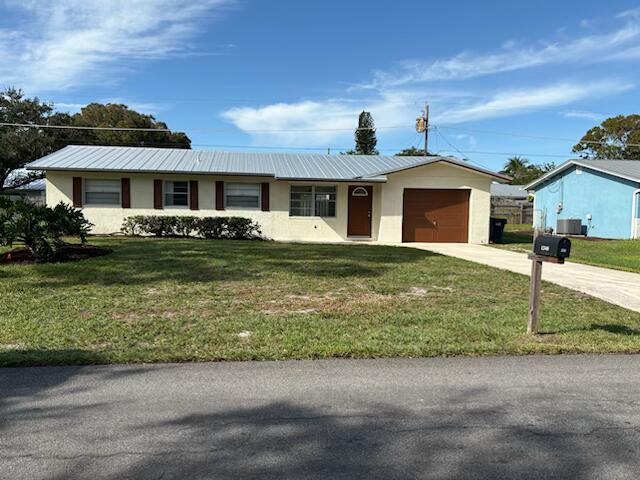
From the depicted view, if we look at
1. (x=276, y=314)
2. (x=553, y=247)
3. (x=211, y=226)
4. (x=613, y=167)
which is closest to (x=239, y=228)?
(x=211, y=226)

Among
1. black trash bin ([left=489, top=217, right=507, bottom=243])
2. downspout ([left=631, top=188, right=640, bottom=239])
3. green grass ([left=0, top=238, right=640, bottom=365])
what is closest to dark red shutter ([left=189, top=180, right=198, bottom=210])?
green grass ([left=0, top=238, right=640, bottom=365])

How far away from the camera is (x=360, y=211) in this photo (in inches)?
831

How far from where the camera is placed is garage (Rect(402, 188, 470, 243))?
20453 mm

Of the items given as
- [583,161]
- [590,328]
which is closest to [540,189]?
[583,161]

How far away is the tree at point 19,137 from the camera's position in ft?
111

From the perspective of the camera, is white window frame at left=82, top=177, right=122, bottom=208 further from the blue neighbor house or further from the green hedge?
the blue neighbor house

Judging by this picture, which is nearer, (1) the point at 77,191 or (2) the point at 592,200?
(1) the point at 77,191

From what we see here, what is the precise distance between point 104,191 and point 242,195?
17.7ft

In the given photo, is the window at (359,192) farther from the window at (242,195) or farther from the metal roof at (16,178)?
the metal roof at (16,178)

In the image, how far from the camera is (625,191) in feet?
76.1

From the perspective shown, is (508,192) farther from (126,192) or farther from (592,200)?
(126,192)

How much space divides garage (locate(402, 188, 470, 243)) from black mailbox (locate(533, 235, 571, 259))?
1465cm

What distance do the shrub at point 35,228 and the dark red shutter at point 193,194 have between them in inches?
356

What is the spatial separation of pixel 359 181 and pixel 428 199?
9.54 feet
